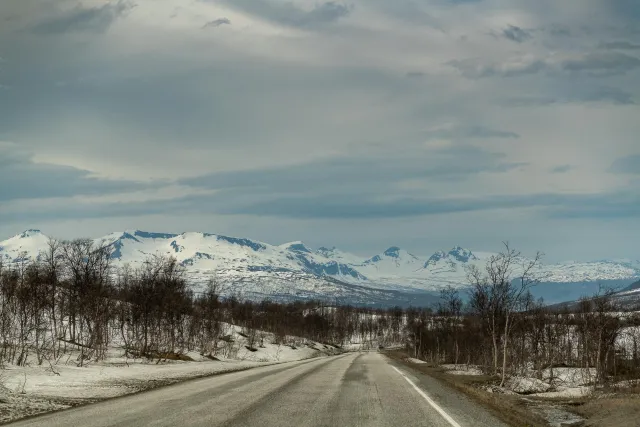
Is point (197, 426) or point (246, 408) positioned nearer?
point (197, 426)

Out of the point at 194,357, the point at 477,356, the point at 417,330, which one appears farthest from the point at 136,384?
the point at 417,330

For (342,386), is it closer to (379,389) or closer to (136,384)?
(379,389)

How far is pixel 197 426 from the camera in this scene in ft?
42.4

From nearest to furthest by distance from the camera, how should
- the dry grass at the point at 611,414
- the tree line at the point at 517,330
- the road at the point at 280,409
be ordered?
the road at the point at 280,409 < the dry grass at the point at 611,414 < the tree line at the point at 517,330

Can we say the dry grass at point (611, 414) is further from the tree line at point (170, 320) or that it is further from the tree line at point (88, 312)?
the tree line at point (88, 312)

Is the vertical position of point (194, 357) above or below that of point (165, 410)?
below

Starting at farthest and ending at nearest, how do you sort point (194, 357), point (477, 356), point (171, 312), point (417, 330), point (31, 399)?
point (417, 330)
point (477, 356)
point (171, 312)
point (194, 357)
point (31, 399)

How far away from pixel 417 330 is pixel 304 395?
10760 centimetres

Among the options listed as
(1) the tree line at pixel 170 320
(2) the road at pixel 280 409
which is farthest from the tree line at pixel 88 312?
(2) the road at pixel 280 409

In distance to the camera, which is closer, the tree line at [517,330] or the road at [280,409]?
the road at [280,409]

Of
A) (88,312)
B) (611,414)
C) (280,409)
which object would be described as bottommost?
(88,312)

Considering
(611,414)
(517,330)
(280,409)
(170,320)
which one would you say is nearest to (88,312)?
(170,320)

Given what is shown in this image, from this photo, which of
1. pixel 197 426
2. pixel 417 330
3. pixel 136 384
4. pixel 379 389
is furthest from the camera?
pixel 417 330

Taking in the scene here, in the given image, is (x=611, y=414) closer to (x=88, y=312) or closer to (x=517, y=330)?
(x=88, y=312)
